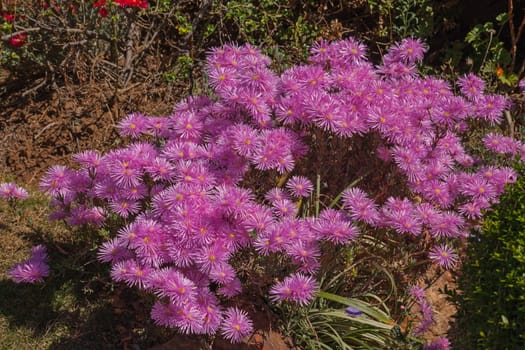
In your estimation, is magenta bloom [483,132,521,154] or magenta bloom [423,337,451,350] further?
magenta bloom [483,132,521,154]

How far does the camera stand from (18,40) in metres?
5.33

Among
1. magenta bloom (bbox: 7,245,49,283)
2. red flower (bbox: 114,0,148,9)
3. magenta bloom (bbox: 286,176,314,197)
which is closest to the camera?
magenta bloom (bbox: 286,176,314,197)

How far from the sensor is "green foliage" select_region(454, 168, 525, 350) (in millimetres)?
2439

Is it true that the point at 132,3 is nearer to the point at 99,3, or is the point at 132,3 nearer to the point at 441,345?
the point at 99,3

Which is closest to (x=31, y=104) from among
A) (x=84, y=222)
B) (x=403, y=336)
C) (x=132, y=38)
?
(x=132, y=38)

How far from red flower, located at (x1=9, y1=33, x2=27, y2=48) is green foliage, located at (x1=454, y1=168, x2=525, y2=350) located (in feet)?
12.6

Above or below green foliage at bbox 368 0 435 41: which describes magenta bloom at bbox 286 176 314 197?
above

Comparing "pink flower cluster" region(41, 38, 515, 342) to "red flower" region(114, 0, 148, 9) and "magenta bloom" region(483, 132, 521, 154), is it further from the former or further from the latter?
"red flower" region(114, 0, 148, 9)

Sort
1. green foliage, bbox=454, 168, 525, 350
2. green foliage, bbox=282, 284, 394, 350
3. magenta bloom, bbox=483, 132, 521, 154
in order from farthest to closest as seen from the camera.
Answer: magenta bloom, bbox=483, 132, 521, 154 → green foliage, bbox=282, 284, 394, 350 → green foliage, bbox=454, 168, 525, 350

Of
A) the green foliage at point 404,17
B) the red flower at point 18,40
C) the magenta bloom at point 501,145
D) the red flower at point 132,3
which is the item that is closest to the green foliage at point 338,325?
the magenta bloom at point 501,145

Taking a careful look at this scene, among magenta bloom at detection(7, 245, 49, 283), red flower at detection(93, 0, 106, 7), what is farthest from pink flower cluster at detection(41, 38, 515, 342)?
red flower at detection(93, 0, 106, 7)

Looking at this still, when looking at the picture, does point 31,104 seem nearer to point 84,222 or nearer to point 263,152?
point 84,222

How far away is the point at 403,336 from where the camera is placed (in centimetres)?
312

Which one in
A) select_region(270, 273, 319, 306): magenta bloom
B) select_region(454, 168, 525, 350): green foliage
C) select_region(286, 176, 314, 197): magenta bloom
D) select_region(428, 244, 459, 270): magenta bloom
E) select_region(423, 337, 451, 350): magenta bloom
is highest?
select_region(454, 168, 525, 350): green foliage
